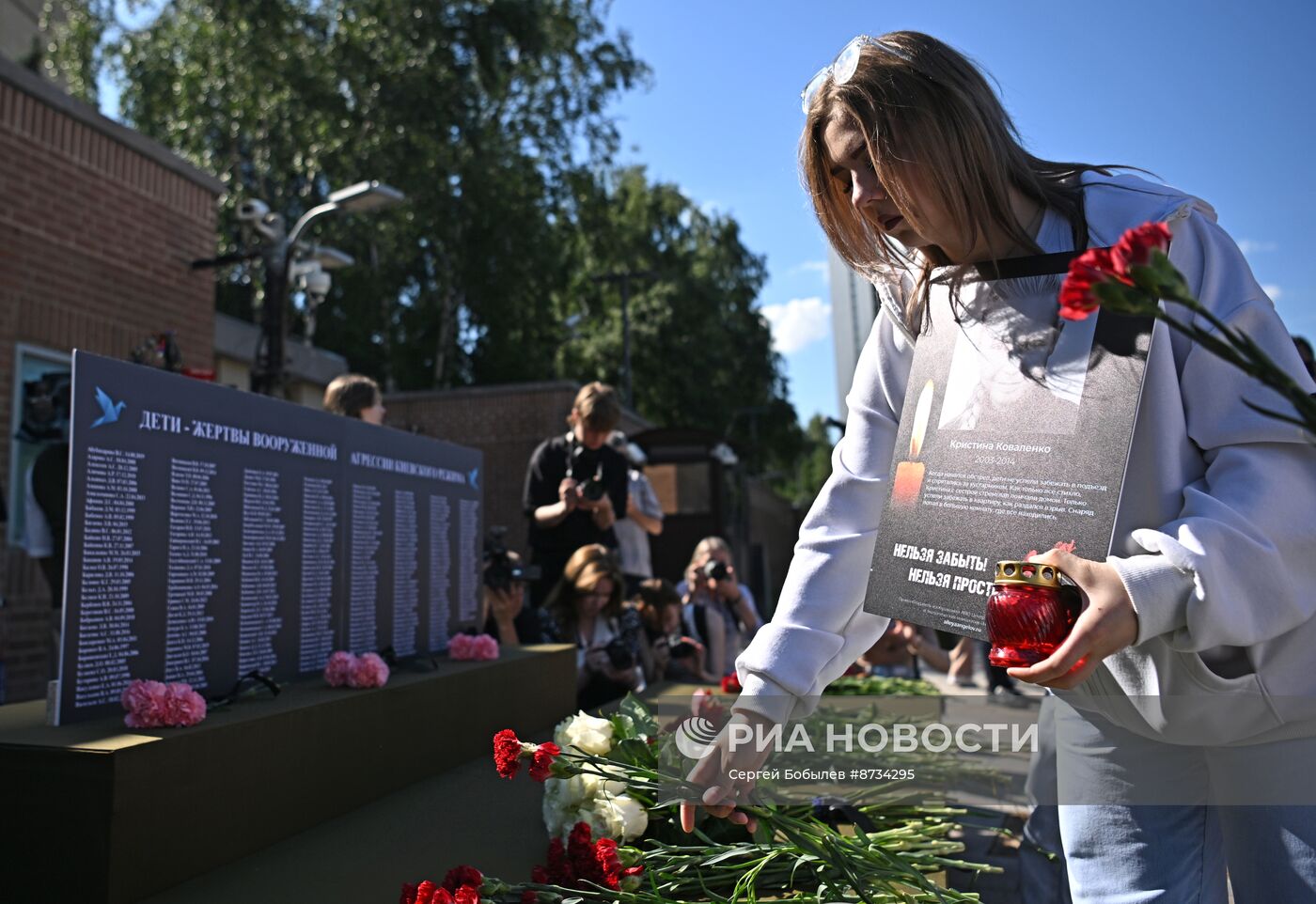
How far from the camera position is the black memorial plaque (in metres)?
2.25

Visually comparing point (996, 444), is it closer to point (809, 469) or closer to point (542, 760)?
point (542, 760)

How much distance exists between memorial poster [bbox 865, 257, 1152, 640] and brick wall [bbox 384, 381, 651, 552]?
1622 cm

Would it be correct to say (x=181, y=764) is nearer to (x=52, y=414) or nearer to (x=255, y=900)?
(x=255, y=900)

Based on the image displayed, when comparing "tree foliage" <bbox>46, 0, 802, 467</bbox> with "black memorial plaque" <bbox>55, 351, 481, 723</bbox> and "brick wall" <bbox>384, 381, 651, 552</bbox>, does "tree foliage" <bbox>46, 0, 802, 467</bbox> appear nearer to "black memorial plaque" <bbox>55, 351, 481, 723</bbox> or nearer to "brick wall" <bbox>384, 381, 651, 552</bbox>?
"brick wall" <bbox>384, 381, 651, 552</bbox>

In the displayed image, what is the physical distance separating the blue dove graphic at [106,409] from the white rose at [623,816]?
1360 millimetres

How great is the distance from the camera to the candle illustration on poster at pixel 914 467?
4.55 ft

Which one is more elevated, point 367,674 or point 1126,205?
point 1126,205

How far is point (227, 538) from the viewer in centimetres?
268

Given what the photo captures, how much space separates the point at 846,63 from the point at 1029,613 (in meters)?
0.77

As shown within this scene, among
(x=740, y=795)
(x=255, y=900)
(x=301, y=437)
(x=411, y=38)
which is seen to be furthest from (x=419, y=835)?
(x=411, y=38)

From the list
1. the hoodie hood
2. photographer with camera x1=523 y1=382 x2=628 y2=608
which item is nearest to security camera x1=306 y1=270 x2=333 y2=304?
photographer with camera x1=523 y1=382 x2=628 y2=608

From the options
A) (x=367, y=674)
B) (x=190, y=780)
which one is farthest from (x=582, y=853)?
(x=367, y=674)

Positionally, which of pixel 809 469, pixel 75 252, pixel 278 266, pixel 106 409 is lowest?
pixel 106 409

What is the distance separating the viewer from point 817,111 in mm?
1418
